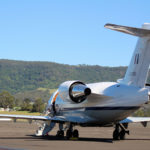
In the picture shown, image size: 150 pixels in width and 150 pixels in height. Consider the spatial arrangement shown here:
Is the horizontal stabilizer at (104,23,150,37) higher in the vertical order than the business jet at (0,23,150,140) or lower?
higher

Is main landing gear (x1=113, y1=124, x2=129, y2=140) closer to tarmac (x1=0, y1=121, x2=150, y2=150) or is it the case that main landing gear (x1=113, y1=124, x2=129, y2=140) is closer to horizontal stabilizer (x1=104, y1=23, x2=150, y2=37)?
tarmac (x1=0, y1=121, x2=150, y2=150)

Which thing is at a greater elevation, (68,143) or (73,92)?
(73,92)

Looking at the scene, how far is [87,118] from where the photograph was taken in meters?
29.5

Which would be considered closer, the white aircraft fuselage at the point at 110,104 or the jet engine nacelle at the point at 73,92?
the white aircraft fuselage at the point at 110,104

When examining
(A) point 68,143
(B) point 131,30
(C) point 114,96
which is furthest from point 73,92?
(B) point 131,30

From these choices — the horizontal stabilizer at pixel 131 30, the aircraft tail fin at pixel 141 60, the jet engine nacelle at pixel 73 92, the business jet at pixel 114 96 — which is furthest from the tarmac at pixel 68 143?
the horizontal stabilizer at pixel 131 30

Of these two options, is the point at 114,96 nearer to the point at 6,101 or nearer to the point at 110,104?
the point at 110,104

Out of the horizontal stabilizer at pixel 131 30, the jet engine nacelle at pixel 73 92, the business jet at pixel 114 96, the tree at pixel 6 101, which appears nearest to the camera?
the horizontal stabilizer at pixel 131 30

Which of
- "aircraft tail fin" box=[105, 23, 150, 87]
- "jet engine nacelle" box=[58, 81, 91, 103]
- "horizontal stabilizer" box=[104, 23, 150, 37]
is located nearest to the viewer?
"horizontal stabilizer" box=[104, 23, 150, 37]

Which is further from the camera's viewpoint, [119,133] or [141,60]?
[119,133]

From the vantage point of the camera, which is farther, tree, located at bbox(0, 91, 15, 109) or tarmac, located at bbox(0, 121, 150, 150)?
tree, located at bbox(0, 91, 15, 109)

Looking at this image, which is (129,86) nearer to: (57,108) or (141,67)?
(141,67)

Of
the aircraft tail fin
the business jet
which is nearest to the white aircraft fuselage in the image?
the business jet

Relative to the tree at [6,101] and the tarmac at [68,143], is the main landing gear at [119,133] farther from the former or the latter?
the tree at [6,101]
